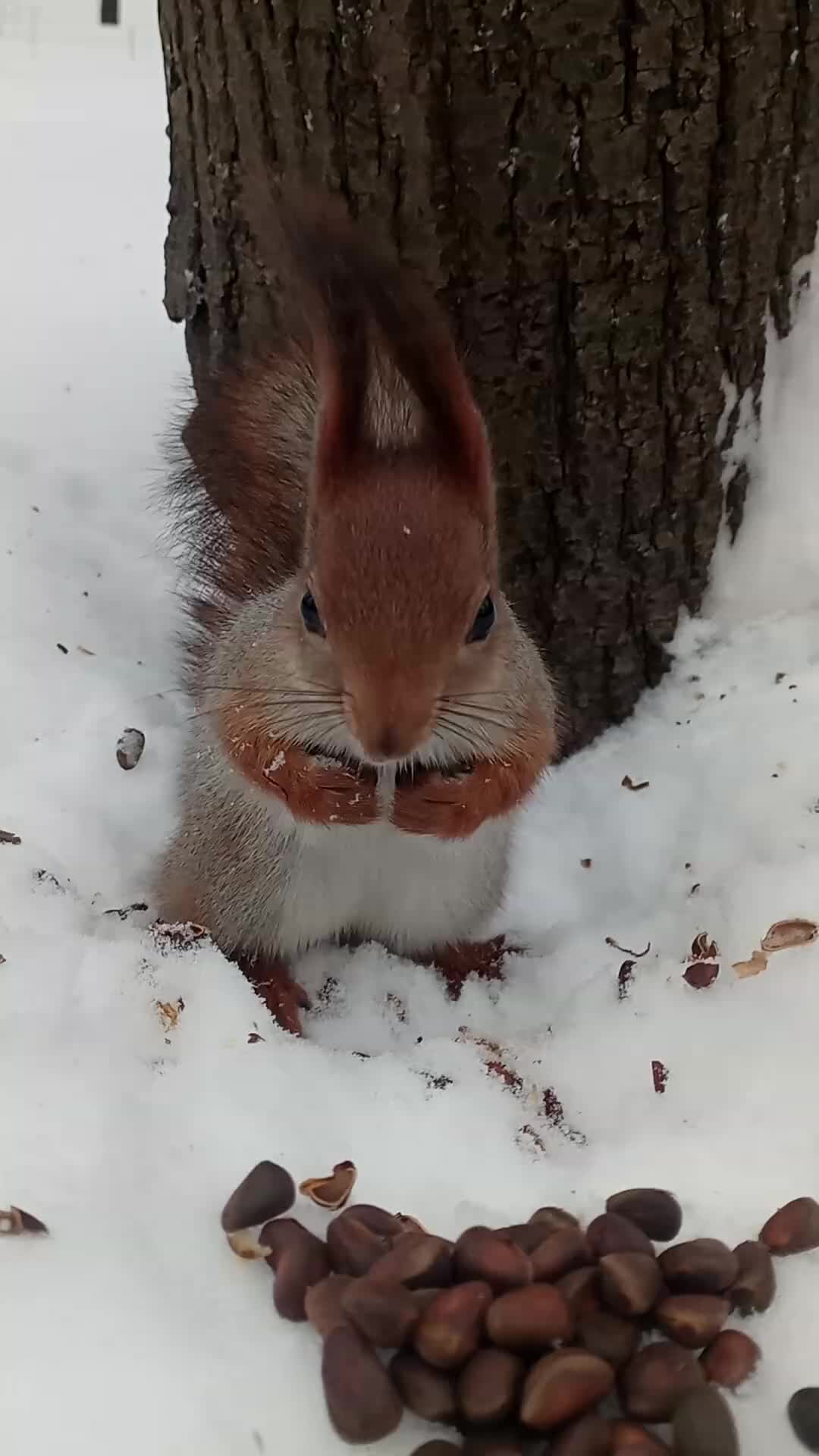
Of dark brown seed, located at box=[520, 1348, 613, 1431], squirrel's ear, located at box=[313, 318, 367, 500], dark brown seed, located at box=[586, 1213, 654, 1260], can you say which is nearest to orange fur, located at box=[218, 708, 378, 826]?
squirrel's ear, located at box=[313, 318, 367, 500]

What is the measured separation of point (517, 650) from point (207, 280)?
2.91 ft

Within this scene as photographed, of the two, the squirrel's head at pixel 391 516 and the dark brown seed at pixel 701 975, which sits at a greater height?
the squirrel's head at pixel 391 516

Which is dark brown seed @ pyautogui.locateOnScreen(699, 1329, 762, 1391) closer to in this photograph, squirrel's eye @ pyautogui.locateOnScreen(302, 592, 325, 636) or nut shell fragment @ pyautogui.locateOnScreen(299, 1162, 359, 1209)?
nut shell fragment @ pyautogui.locateOnScreen(299, 1162, 359, 1209)

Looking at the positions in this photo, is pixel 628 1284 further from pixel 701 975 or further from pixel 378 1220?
pixel 701 975

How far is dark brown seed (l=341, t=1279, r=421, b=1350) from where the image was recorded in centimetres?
87

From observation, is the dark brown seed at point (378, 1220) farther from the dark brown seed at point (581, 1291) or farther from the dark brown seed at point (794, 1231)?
the dark brown seed at point (794, 1231)

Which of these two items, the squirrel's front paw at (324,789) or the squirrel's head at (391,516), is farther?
the squirrel's front paw at (324,789)

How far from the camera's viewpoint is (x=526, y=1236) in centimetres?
96

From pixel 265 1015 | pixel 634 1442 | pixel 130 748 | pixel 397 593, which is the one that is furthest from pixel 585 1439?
pixel 130 748

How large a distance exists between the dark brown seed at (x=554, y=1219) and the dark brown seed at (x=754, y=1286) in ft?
0.43

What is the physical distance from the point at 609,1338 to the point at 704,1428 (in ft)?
0.29

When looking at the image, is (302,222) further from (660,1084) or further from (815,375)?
(815,375)

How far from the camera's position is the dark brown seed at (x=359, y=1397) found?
0.83 metres

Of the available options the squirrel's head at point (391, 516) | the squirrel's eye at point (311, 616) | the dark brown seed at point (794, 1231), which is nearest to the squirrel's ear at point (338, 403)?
the squirrel's head at point (391, 516)
